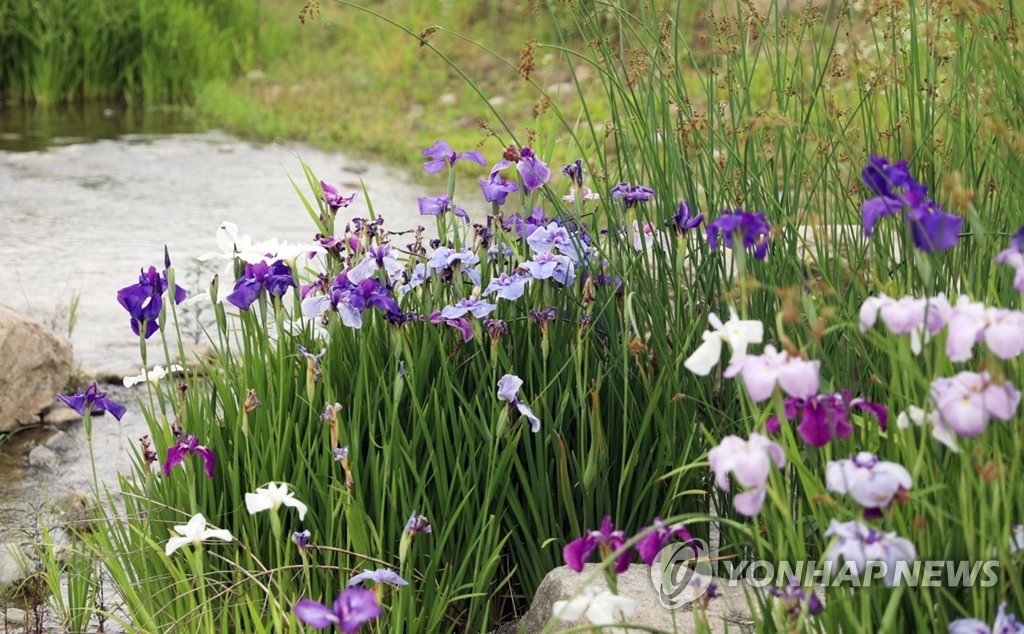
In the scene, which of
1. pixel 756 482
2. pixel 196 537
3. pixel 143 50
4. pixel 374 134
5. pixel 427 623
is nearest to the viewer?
pixel 756 482

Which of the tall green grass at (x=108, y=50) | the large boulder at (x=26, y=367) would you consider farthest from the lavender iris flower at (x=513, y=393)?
the tall green grass at (x=108, y=50)

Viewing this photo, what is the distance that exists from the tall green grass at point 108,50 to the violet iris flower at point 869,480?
892 centimetres

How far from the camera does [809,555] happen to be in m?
2.06

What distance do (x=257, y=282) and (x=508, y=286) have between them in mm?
481

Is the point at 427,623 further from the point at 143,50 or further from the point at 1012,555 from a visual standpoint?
the point at 143,50

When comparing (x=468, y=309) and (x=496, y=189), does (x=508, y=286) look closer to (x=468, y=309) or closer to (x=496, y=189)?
(x=468, y=309)

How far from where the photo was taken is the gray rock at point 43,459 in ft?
11.6

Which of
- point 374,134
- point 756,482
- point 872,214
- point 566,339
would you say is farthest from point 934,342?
point 374,134

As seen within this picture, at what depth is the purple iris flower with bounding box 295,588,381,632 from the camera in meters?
1.49

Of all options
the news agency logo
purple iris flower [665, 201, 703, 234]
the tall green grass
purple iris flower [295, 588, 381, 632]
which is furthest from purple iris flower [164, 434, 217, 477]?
the tall green grass

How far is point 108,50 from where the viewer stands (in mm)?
9758

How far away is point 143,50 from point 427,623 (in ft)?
27.6

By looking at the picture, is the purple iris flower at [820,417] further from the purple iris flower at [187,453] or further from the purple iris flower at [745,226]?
the purple iris flower at [187,453]

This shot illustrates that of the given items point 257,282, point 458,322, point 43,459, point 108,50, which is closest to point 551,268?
point 458,322
